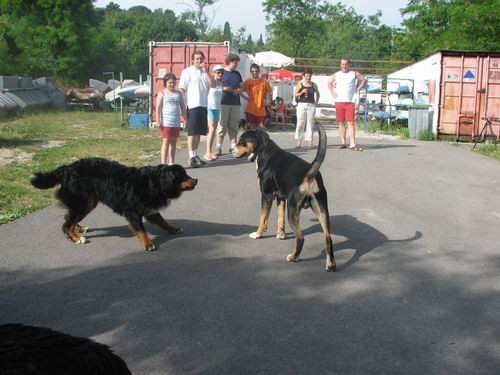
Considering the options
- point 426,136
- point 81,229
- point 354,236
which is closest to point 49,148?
point 81,229

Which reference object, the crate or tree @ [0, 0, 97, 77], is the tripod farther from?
tree @ [0, 0, 97, 77]

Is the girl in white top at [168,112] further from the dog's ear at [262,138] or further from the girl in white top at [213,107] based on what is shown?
the dog's ear at [262,138]

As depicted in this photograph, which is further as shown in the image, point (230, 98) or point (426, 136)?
point (426, 136)

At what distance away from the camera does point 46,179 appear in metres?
5.72

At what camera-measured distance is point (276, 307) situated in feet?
13.8

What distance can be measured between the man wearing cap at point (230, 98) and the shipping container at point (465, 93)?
26.6 feet

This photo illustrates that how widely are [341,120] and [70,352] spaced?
471 inches

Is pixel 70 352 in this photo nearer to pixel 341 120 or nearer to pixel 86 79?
pixel 341 120

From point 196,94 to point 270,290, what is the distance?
6.59m

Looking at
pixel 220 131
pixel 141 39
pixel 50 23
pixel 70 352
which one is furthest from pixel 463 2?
pixel 141 39

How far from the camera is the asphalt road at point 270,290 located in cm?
349

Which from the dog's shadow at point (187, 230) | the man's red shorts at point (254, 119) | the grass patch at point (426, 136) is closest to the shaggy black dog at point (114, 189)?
the dog's shadow at point (187, 230)

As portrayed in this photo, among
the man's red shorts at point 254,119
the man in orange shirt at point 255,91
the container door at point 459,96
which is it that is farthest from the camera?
the container door at point 459,96

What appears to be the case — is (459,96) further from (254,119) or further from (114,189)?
(114,189)
